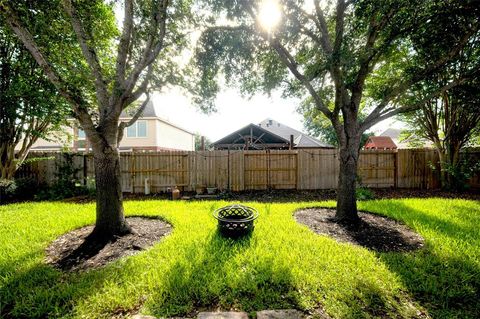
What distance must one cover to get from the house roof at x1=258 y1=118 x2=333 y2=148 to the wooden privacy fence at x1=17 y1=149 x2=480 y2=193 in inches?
284

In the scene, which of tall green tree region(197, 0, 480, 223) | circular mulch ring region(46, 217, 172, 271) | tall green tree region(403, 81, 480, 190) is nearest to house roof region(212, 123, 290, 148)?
tall green tree region(403, 81, 480, 190)

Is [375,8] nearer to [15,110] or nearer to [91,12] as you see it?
[91,12]

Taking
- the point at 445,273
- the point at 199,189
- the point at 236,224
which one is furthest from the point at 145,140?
the point at 445,273

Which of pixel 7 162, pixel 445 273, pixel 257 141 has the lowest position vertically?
pixel 445 273

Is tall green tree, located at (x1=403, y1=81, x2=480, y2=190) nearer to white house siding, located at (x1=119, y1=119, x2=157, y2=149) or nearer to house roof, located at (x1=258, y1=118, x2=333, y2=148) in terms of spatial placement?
house roof, located at (x1=258, y1=118, x2=333, y2=148)

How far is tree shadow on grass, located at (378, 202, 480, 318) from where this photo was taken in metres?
2.31

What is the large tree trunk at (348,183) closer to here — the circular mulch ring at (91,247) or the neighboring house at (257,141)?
the circular mulch ring at (91,247)

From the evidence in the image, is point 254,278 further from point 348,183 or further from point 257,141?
point 257,141

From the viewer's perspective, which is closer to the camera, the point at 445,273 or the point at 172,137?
the point at 445,273

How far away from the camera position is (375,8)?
370cm

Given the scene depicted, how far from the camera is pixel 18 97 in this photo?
718cm

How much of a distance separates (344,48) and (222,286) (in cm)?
458

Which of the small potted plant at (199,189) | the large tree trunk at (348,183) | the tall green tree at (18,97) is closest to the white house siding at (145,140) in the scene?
the tall green tree at (18,97)

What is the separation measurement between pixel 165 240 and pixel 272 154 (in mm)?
7161
